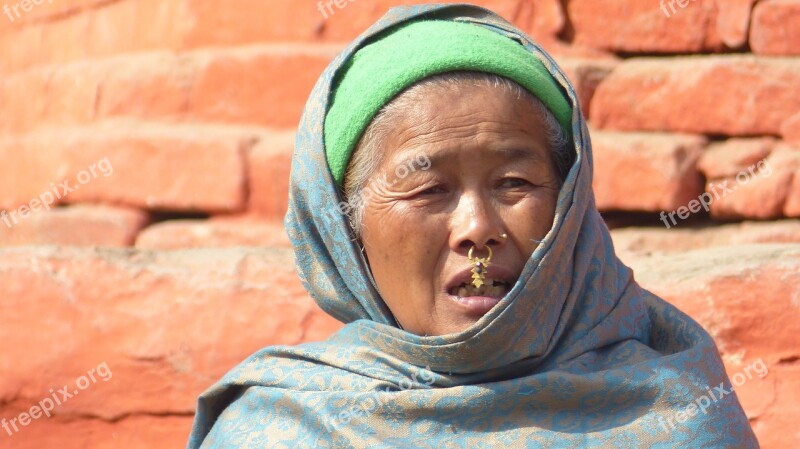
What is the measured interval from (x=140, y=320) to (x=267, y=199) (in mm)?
766

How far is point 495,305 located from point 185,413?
2.23 meters

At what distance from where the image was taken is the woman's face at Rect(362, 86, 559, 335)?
247cm

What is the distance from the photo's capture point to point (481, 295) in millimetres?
2473

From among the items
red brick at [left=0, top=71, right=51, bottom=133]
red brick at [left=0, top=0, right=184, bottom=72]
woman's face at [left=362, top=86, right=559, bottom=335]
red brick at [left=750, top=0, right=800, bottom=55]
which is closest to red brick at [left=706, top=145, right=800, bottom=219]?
red brick at [left=750, top=0, right=800, bottom=55]

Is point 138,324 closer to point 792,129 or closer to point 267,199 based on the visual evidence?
point 267,199

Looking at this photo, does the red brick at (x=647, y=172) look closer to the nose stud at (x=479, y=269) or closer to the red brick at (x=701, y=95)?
the red brick at (x=701, y=95)

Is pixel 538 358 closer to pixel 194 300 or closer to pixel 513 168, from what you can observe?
pixel 513 168

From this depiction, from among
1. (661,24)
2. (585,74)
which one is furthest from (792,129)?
(585,74)

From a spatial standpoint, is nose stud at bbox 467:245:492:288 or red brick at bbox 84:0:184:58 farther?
red brick at bbox 84:0:184:58

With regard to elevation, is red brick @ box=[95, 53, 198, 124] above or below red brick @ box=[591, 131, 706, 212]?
above

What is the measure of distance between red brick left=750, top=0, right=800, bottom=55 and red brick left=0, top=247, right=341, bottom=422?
6.55 feet

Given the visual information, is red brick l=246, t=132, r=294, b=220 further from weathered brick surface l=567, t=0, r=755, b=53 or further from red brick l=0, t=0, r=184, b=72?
weathered brick surface l=567, t=0, r=755, b=53

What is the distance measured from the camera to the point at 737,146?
4.31 metres

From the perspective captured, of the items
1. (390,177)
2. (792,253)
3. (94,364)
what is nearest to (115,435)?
(94,364)
